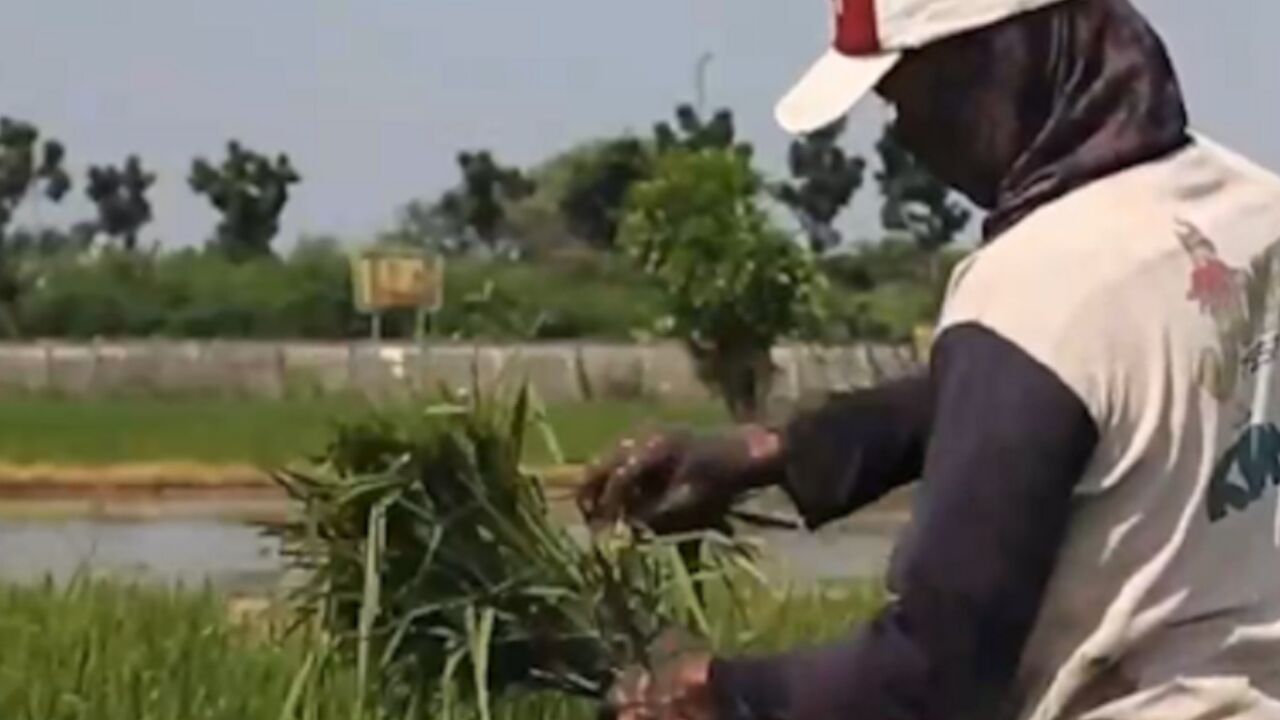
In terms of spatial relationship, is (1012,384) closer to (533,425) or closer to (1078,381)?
(1078,381)

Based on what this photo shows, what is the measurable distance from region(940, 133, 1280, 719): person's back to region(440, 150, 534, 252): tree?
39354 mm

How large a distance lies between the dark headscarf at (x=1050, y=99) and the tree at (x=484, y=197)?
39.4 meters

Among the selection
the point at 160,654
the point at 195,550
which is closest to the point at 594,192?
the point at 195,550

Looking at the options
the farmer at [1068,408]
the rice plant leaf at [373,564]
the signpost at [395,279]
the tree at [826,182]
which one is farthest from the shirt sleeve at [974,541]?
the tree at [826,182]

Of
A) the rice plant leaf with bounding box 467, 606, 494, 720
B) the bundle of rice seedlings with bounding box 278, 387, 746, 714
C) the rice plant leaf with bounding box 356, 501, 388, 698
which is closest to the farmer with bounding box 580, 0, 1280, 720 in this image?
the bundle of rice seedlings with bounding box 278, 387, 746, 714

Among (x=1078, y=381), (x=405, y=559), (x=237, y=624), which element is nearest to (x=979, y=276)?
(x=1078, y=381)

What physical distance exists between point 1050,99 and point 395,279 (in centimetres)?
505

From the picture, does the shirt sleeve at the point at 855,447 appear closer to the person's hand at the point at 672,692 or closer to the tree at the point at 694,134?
the person's hand at the point at 672,692

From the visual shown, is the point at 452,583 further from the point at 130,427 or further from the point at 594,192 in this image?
the point at 594,192

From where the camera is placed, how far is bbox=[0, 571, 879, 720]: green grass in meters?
5.45

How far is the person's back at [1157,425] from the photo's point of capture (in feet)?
7.90

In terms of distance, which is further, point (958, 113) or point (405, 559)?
point (405, 559)

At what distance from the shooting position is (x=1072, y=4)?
249 centimetres

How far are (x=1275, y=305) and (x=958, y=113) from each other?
0.29m
